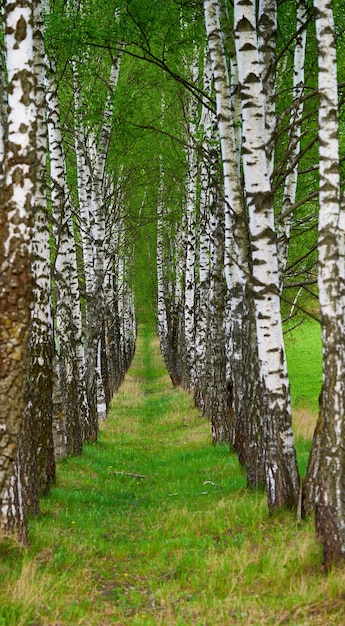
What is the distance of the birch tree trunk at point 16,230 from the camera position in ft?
17.7

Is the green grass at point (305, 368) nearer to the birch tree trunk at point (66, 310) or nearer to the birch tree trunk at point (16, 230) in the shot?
the birch tree trunk at point (66, 310)

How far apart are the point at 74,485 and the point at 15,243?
678cm

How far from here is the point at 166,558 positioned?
7535 millimetres

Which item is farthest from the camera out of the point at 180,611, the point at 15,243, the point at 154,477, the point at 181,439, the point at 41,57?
the point at 181,439

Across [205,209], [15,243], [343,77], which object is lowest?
[15,243]

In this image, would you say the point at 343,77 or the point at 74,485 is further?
the point at 343,77

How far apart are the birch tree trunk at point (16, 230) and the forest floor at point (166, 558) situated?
1.43 meters

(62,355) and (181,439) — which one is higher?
(62,355)

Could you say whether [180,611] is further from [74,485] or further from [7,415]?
[74,485]

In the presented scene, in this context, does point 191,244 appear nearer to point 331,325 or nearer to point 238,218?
point 238,218

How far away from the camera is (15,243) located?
5410mm

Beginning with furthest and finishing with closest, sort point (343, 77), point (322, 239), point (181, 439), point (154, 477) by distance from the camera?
point (181, 439)
point (343, 77)
point (154, 477)
point (322, 239)

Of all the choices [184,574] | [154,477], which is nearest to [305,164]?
[154,477]

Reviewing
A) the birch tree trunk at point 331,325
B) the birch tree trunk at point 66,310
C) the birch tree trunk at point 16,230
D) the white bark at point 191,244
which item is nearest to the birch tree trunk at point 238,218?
the birch tree trunk at point 331,325
